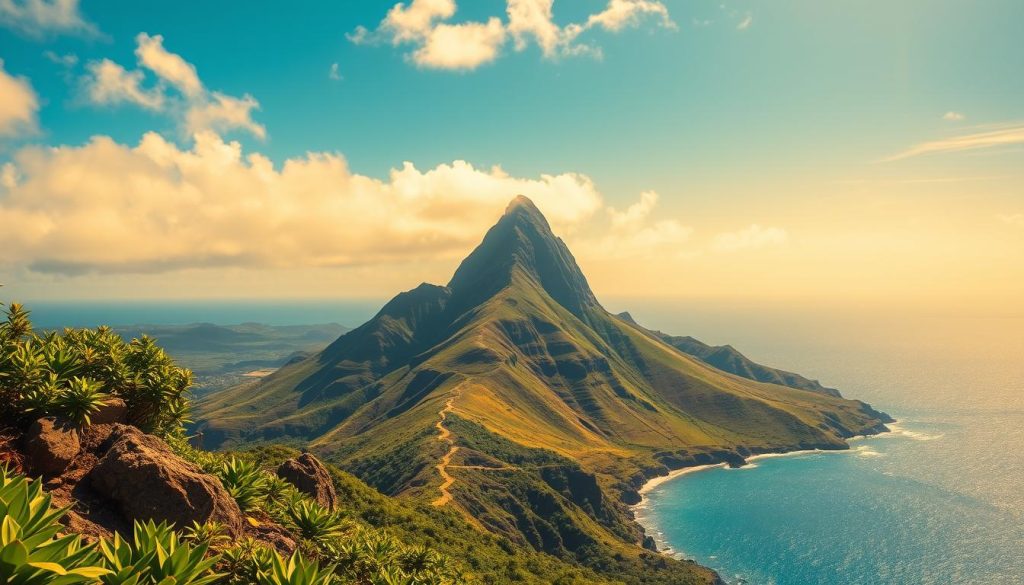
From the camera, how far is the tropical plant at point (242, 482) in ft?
79.6

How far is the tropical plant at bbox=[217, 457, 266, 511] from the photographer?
24.2 m

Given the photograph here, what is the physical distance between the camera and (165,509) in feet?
65.6

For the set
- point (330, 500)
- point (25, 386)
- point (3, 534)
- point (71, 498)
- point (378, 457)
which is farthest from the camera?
point (378, 457)

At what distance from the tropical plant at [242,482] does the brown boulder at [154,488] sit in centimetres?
316

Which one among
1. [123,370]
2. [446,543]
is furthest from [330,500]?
[446,543]

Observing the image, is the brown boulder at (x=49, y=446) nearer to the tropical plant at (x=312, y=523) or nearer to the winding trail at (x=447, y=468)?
the tropical plant at (x=312, y=523)

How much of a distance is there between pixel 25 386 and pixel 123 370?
4837mm

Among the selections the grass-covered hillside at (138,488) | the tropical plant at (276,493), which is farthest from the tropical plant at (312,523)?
the tropical plant at (276,493)

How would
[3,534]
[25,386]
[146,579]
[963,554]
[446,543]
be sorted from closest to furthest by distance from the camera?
1. [3,534]
2. [146,579]
3. [25,386]
4. [446,543]
5. [963,554]

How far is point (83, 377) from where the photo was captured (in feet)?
81.5

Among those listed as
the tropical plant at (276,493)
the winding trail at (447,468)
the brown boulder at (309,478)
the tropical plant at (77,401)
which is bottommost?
the winding trail at (447,468)

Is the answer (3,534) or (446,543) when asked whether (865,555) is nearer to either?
(446,543)

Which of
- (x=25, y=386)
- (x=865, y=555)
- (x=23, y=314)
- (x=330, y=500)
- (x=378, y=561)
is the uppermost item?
(x=23, y=314)

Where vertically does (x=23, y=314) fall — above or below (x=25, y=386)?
above
